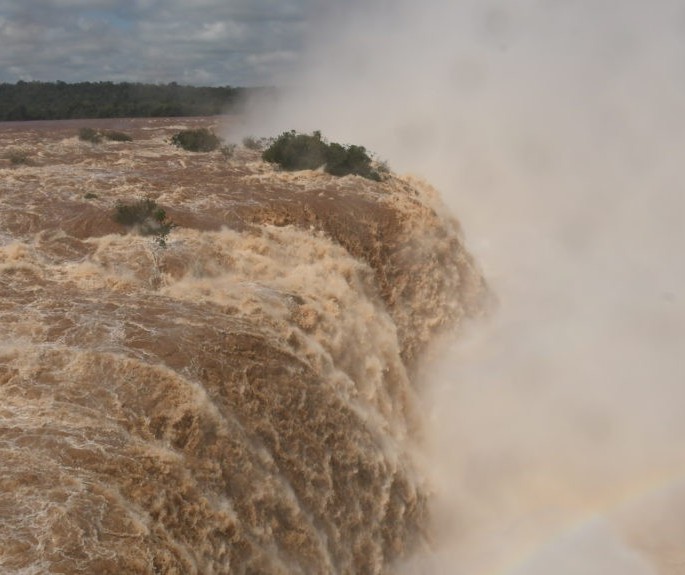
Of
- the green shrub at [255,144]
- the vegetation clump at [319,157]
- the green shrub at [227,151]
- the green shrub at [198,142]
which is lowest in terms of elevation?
the vegetation clump at [319,157]

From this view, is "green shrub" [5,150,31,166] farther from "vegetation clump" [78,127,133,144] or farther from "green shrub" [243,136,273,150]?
"green shrub" [243,136,273,150]

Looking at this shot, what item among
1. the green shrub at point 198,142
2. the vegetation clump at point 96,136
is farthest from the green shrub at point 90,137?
the green shrub at point 198,142

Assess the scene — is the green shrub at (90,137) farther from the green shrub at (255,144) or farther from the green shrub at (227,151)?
the green shrub at (255,144)

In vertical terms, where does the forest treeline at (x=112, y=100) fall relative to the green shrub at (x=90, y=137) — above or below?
above

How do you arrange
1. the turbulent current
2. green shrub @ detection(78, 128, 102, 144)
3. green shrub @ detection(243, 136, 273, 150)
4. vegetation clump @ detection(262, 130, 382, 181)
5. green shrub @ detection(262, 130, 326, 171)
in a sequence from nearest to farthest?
the turbulent current, vegetation clump @ detection(262, 130, 382, 181), green shrub @ detection(262, 130, 326, 171), green shrub @ detection(78, 128, 102, 144), green shrub @ detection(243, 136, 273, 150)

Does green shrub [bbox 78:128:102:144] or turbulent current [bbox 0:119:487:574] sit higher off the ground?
green shrub [bbox 78:128:102:144]

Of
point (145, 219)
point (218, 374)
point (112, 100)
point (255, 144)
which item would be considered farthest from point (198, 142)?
point (112, 100)

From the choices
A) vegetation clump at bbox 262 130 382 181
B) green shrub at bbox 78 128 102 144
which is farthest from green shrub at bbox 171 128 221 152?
vegetation clump at bbox 262 130 382 181
